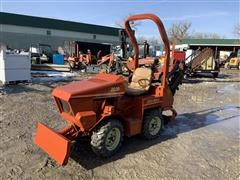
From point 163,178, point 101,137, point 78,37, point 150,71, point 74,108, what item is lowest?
point 163,178

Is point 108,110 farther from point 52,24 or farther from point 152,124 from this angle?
point 52,24

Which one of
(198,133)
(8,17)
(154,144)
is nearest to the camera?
(154,144)

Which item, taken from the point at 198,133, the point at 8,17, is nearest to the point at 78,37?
the point at 8,17

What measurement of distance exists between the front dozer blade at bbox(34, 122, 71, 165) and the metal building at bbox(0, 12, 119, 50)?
32.7m

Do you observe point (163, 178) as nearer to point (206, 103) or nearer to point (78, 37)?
point (206, 103)

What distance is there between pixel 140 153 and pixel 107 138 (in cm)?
78

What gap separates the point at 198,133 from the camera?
6.25m

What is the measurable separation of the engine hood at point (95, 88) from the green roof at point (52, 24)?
33.9 metres

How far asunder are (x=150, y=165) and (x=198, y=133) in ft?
7.22

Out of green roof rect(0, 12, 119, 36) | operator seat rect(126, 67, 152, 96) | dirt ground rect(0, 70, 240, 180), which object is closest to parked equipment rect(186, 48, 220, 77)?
dirt ground rect(0, 70, 240, 180)

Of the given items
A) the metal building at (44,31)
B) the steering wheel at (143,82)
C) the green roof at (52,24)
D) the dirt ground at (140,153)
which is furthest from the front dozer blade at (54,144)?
the green roof at (52,24)

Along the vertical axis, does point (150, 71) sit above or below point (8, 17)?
below

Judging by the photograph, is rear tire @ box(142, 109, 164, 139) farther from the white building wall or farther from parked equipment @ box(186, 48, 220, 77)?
the white building wall

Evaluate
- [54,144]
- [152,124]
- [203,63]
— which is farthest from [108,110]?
[203,63]
